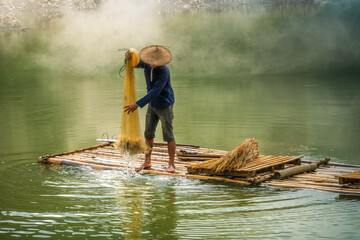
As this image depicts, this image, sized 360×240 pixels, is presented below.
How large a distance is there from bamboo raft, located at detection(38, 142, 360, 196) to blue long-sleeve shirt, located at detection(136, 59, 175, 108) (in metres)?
0.69

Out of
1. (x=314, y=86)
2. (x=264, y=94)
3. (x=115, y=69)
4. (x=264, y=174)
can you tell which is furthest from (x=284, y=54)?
(x=264, y=174)

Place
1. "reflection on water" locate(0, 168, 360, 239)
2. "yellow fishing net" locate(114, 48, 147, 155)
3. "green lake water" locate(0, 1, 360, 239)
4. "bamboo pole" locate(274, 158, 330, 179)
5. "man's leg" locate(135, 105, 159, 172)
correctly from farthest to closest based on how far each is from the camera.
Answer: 1. "man's leg" locate(135, 105, 159, 172)
2. "yellow fishing net" locate(114, 48, 147, 155)
3. "bamboo pole" locate(274, 158, 330, 179)
4. "green lake water" locate(0, 1, 360, 239)
5. "reflection on water" locate(0, 168, 360, 239)

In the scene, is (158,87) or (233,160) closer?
(233,160)

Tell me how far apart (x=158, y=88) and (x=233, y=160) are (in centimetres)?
98

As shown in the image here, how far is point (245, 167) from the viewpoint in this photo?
16.0ft

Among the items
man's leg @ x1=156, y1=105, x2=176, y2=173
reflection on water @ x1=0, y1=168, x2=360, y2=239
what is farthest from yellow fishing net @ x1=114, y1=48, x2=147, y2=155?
reflection on water @ x1=0, y1=168, x2=360, y2=239

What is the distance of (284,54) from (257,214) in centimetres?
2214

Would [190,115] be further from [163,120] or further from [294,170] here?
[294,170]

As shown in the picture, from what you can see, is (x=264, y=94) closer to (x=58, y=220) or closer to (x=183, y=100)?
(x=183, y=100)

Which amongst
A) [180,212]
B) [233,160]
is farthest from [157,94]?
[180,212]

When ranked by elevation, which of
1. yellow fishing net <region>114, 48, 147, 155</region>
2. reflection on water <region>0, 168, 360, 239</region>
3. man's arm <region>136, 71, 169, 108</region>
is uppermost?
man's arm <region>136, 71, 169, 108</region>

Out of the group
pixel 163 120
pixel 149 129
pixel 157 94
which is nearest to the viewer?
pixel 157 94

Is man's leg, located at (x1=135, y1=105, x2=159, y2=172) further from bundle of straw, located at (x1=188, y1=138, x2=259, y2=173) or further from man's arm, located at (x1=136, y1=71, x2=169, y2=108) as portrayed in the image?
bundle of straw, located at (x1=188, y1=138, x2=259, y2=173)

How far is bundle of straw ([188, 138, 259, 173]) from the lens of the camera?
4.84 m
